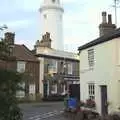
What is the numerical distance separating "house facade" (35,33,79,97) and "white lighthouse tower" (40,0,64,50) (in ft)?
75.9

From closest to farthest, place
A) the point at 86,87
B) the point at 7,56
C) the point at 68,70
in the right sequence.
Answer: the point at 7,56 → the point at 86,87 → the point at 68,70

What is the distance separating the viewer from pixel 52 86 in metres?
68.4

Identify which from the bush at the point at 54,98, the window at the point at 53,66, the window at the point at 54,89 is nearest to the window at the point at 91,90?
the bush at the point at 54,98

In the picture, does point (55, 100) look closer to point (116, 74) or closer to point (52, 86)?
point (52, 86)

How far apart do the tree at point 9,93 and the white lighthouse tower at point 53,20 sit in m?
87.0

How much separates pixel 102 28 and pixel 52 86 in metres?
35.0

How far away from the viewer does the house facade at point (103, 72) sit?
89.9 feet

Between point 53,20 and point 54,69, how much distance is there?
110ft

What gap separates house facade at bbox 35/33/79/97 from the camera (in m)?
66.9

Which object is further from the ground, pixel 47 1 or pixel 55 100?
pixel 47 1

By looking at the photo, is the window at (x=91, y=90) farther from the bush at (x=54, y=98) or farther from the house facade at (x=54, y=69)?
the house facade at (x=54, y=69)

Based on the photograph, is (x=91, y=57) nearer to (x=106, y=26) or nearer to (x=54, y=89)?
(x=106, y=26)

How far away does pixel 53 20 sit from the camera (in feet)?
329

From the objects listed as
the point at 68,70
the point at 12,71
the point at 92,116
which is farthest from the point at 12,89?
the point at 68,70
